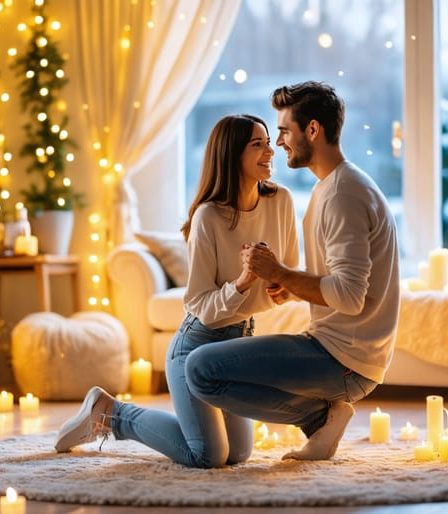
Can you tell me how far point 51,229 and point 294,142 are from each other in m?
2.62

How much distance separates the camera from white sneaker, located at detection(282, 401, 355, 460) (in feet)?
9.36

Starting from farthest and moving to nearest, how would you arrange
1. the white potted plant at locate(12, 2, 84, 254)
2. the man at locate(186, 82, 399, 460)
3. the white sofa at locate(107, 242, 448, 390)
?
the white potted plant at locate(12, 2, 84, 254) < the white sofa at locate(107, 242, 448, 390) < the man at locate(186, 82, 399, 460)

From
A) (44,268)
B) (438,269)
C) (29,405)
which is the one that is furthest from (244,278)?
(44,268)

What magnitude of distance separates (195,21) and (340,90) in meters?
0.77

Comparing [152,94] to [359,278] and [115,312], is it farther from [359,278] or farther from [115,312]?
[359,278]

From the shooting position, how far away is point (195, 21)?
5.18 metres

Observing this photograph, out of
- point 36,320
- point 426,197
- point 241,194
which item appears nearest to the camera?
point 241,194

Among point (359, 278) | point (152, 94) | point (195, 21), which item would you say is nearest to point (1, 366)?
point (152, 94)

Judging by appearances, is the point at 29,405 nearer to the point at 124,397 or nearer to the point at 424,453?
the point at 124,397

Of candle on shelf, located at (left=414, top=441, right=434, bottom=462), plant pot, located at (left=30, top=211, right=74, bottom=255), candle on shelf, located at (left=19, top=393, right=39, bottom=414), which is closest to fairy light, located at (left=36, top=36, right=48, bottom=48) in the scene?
plant pot, located at (left=30, top=211, right=74, bottom=255)

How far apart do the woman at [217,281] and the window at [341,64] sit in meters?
2.31

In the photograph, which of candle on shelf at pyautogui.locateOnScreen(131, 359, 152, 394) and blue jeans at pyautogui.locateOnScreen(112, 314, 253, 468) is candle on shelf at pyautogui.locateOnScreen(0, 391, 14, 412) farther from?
blue jeans at pyautogui.locateOnScreen(112, 314, 253, 468)

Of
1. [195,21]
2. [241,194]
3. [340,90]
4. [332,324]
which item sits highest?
[195,21]

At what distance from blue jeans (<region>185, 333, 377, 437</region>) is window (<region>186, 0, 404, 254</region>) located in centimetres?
257
